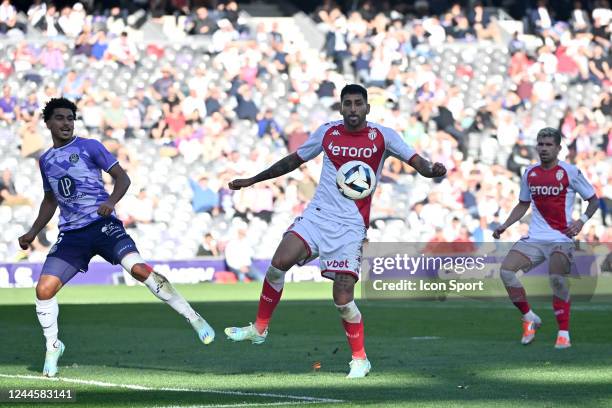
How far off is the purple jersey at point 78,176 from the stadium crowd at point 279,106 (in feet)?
54.0

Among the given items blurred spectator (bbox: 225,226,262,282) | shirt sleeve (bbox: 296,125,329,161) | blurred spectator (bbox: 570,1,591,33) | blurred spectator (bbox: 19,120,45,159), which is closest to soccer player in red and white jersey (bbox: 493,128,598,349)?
shirt sleeve (bbox: 296,125,329,161)

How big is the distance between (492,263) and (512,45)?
12482 mm

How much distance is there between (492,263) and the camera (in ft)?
84.7

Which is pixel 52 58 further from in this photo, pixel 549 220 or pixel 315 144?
pixel 315 144

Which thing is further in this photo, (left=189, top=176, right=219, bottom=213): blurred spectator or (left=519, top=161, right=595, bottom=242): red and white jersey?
(left=189, top=176, right=219, bottom=213): blurred spectator

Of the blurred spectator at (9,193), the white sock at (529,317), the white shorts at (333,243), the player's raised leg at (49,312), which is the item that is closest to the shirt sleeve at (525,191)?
the white sock at (529,317)

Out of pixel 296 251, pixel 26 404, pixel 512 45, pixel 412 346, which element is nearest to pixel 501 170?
pixel 512 45

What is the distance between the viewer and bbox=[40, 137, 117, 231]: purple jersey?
11.0 m

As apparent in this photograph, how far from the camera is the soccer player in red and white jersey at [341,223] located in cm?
1070

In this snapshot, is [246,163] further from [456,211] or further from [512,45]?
[512,45]

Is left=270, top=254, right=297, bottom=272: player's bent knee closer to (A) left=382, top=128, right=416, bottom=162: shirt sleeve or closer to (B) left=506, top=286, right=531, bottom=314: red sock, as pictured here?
(A) left=382, top=128, right=416, bottom=162: shirt sleeve

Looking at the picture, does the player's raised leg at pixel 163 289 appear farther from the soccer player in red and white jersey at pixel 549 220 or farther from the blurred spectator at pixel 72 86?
the blurred spectator at pixel 72 86
